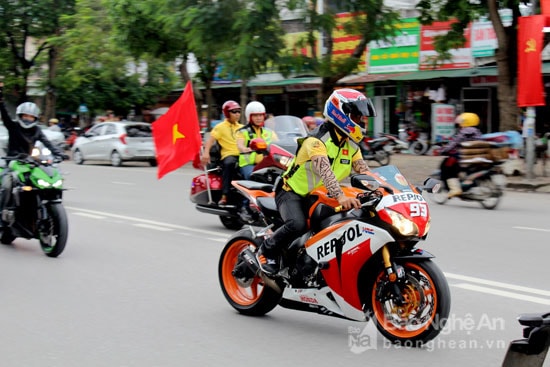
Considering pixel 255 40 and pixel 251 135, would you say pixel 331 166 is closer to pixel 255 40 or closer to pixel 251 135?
pixel 251 135

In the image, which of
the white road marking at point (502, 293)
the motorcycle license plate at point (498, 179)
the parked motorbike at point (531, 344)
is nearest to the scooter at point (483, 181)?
the motorcycle license plate at point (498, 179)

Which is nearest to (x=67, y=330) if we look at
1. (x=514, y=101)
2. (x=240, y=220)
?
(x=240, y=220)

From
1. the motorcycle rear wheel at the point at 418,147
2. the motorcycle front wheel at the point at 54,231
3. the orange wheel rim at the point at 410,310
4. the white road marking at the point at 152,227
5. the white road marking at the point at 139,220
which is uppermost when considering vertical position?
the orange wheel rim at the point at 410,310

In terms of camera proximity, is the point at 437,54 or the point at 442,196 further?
the point at 437,54

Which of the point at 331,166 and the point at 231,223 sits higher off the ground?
the point at 331,166

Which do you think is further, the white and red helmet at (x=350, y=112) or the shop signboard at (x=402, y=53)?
the shop signboard at (x=402, y=53)

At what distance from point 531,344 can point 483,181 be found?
34.6 ft

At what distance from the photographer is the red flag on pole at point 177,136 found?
11156 mm

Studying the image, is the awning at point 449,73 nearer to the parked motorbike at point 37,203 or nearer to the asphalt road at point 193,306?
the asphalt road at point 193,306

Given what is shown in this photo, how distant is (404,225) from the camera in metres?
4.98

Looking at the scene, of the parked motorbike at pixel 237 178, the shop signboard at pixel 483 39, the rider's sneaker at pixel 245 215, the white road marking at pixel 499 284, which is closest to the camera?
the white road marking at pixel 499 284

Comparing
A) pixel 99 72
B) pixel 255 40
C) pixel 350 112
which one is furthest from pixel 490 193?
pixel 99 72

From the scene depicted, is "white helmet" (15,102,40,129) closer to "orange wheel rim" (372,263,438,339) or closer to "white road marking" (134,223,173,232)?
"white road marking" (134,223,173,232)

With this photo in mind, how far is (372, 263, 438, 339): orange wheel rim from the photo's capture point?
502cm
